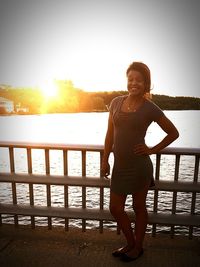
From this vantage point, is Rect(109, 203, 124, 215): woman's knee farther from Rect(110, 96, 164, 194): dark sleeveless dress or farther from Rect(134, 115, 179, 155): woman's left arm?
Rect(134, 115, 179, 155): woman's left arm

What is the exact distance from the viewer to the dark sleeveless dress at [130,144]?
267 centimetres

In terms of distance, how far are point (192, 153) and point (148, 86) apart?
0.95 m

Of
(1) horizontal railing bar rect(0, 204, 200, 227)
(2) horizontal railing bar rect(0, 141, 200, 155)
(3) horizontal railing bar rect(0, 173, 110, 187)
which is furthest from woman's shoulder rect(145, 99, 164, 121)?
(1) horizontal railing bar rect(0, 204, 200, 227)

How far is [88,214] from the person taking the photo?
342 cm

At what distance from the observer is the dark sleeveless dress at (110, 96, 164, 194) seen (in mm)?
2672

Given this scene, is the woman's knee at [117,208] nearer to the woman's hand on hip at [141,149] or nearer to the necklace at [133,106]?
the woman's hand on hip at [141,149]

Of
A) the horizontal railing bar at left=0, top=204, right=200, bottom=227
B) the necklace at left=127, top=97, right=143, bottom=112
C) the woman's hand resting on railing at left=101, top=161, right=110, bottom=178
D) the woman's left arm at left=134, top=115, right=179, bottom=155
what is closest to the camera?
the woman's left arm at left=134, top=115, right=179, bottom=155

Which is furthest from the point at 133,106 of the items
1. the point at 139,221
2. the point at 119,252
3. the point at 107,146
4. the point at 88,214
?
the point at 119,252

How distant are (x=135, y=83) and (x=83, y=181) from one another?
1308 millimetres

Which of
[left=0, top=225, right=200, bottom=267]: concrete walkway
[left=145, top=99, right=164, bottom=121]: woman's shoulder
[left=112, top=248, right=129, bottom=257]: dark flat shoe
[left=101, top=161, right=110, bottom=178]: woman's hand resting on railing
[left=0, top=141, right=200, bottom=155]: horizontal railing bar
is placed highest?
[left=145, top=99, right=164, bottom=121]: woman's shoulder

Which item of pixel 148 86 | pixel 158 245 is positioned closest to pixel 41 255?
pixel 158 245

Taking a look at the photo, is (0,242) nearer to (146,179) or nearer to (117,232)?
(117,232)

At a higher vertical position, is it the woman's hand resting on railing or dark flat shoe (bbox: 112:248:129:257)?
the woman's hand resting on railing

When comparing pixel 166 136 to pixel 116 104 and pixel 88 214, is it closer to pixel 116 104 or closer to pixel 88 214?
pixel 116 104
